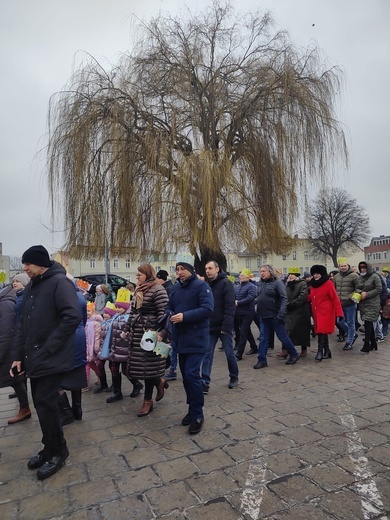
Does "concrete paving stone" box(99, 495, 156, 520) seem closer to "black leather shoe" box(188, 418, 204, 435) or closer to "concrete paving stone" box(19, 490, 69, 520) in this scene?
"concrete paving stone" box(19, 490, 69, 520)

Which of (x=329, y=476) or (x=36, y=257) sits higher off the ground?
(x=36, y=257)

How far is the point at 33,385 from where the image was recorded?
3543mm

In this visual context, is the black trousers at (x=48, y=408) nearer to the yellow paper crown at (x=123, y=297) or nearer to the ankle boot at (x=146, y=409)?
the ankle boot at (x=146, y=409)

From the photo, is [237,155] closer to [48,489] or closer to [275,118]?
[275,118]

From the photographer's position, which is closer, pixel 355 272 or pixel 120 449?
pixel 120 449

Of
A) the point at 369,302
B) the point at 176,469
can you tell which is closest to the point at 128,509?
the point at 176,469

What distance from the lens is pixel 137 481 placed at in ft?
10.6

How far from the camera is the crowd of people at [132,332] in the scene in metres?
3.51

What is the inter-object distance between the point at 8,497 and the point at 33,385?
2.83 ft

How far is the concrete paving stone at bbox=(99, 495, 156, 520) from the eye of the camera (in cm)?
277

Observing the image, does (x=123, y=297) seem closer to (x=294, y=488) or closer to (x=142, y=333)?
(x=142, y=333)

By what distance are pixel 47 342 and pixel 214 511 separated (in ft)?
6.19

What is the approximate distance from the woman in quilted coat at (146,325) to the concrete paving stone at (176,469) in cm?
121

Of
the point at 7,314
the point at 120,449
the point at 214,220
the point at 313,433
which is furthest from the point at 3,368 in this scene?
the point at 214,220
